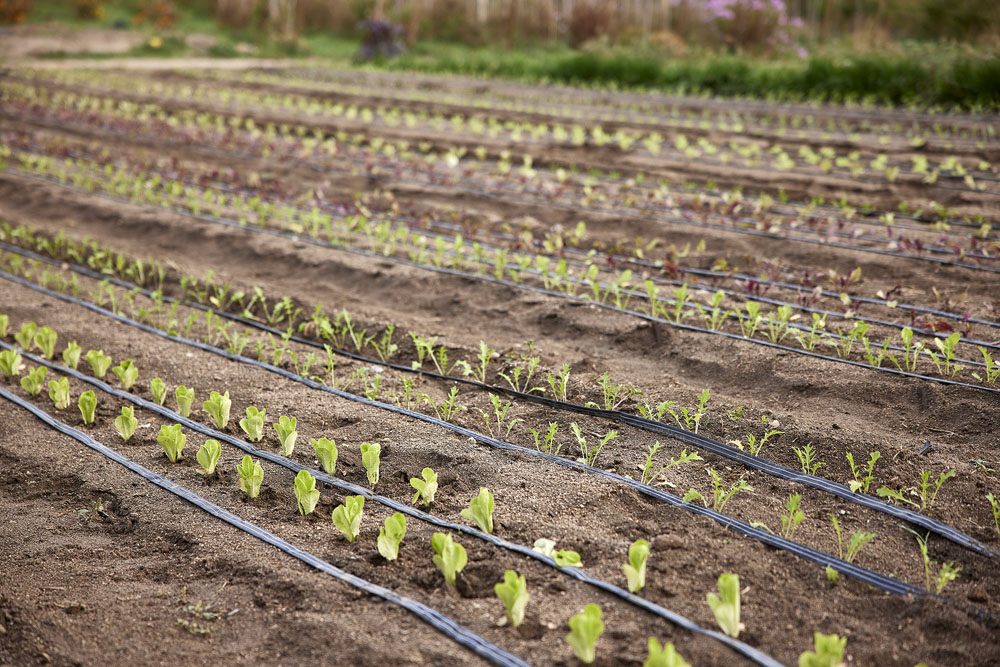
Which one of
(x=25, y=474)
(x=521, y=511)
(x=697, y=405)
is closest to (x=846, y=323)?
(x=697, y=405)

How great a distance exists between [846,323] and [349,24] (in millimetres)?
22871

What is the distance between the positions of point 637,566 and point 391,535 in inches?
26.5

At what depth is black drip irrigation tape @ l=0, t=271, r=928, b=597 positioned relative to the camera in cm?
213

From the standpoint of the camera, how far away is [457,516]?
246 centimetres

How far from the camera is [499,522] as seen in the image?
7.93ft

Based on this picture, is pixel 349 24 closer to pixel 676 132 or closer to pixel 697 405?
pixel 676 132

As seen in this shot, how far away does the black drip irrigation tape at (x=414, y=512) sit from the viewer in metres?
1.92

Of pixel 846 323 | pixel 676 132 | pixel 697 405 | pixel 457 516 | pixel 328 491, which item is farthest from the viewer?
pixel 676 132

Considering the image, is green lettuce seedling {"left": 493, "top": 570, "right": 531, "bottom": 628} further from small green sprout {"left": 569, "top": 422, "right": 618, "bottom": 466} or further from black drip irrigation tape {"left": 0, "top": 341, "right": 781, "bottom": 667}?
small green sprout {"left": 569, "top": 422, "right": 618, "bottom": 466}

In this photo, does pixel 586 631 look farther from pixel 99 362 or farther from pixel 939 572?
pixel 99 362

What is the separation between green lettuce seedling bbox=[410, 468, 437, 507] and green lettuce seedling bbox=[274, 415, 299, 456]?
1.71ft

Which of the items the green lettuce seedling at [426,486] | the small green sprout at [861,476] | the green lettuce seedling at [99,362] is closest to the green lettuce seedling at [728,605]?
the small green sprout at [861,476]

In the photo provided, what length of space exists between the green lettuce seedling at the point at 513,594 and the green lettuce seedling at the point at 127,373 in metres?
2.01

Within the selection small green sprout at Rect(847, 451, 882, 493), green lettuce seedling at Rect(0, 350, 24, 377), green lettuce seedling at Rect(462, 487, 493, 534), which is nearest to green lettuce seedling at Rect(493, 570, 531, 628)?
green lettuce seedling at Rect(462, 487, 493, 534)
